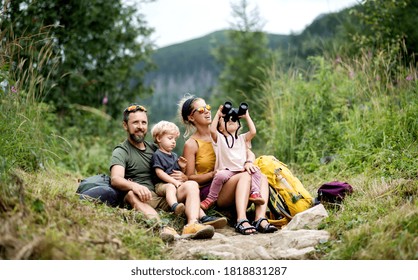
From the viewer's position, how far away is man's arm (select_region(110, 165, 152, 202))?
14.8ft

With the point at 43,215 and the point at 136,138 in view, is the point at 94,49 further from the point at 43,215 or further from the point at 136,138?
the point at 43,215

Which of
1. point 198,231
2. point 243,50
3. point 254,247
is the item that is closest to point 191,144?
point 198,231

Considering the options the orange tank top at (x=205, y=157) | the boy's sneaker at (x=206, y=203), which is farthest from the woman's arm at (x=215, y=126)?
the boy's sneaker at (x=206, y=203)

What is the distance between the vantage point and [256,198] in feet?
15.4

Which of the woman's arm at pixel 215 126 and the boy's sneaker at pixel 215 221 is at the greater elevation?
the woman's arm at pixel 215 126

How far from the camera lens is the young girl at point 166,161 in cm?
477

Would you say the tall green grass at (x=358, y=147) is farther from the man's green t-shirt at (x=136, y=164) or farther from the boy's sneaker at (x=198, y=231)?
the man's green t-shirt at (x=136, y=164)

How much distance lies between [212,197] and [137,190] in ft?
2.27

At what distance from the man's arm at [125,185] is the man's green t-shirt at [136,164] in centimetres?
13

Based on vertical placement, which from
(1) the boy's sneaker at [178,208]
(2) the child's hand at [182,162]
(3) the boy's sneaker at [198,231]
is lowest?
(3) the boy's sneaker at [198,231]

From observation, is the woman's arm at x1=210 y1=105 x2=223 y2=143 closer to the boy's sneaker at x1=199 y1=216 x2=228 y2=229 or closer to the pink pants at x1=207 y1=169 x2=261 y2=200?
the pink pants at x1=207 y1=169 x2=261 y2=200

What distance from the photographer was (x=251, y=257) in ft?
12.3

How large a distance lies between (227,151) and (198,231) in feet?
3.02
